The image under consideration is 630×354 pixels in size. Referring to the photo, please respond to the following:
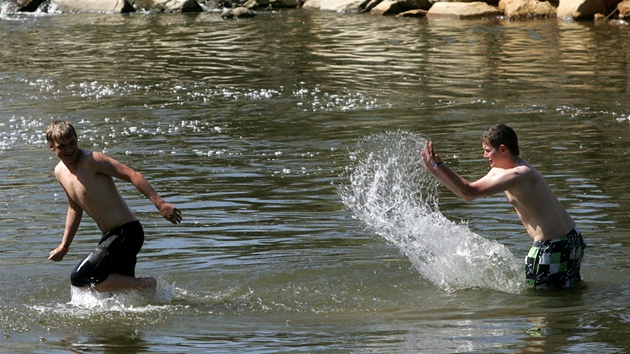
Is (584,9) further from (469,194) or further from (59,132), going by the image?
(59,132)

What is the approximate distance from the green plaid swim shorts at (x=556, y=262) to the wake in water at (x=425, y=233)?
35 centimetres

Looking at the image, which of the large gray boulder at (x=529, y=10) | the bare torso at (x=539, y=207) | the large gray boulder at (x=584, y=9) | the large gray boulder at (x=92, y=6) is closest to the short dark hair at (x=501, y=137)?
the bare torso at (x=539, y=207)

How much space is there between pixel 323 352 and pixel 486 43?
19.3 metres

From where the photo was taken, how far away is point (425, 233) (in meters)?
8.85

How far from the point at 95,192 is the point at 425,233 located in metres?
2.71

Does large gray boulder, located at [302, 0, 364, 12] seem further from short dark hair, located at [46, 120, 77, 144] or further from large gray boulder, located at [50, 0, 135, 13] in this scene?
short dark hair, located at [46, 120, 77, 144]

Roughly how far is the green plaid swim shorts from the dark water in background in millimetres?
102

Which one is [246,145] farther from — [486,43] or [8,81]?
[486,43]

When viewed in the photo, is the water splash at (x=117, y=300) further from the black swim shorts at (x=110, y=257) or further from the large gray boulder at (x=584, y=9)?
the large gray boulder at (x=584, y=9)

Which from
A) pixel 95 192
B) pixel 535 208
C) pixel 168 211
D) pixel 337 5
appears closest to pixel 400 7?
pixel 337 5

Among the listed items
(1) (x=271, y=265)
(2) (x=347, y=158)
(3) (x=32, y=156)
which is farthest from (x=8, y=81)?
(1) (x=271, y=265)

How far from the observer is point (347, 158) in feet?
43.0

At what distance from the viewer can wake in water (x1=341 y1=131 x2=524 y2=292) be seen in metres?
8.48

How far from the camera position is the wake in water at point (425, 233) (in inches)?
334
